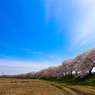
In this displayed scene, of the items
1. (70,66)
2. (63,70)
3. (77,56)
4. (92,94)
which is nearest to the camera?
(92,94)

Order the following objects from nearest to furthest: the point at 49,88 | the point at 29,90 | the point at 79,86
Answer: the point at 29,90
the point at 49,88
the point at 79,86

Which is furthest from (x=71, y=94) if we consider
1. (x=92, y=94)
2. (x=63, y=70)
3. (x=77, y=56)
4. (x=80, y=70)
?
(x=63, y=70)

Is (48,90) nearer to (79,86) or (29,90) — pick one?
(29,90)

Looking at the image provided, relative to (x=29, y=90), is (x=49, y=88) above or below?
below

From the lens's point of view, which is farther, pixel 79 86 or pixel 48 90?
pixel 79 86

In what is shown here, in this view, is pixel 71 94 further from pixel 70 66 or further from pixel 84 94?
pixel 70 66

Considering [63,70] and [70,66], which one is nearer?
[70,66]

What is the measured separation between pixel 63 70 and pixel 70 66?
11.6 meters

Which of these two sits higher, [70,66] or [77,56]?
[77,56]

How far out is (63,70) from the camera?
72.1m

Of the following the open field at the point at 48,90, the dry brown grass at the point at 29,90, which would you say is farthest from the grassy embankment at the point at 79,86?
the dry brown grass at the point at 29,90

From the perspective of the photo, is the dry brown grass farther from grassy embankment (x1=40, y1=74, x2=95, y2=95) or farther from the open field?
grassy embankment (x1=40, y1=74, x2=95, y2=95)

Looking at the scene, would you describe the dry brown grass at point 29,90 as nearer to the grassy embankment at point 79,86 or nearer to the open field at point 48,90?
the open field at point 48,90

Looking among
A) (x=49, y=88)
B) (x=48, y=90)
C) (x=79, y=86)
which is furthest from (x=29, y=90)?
(x=79, y=86)
